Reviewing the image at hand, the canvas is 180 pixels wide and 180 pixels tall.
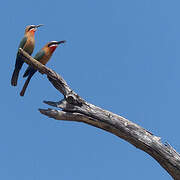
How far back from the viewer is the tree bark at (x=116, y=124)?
6406 mm

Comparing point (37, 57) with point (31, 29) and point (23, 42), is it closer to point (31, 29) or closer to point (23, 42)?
point (23, 42)

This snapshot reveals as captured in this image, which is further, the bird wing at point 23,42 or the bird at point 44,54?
the bird wing at point 23,42

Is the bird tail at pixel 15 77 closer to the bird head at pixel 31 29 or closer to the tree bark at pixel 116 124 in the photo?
the bird head at pixel 31 29

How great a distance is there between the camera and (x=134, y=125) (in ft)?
21.5

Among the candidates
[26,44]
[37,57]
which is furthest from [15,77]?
[26,44]

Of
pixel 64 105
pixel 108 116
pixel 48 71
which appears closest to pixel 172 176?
pixel 108 116

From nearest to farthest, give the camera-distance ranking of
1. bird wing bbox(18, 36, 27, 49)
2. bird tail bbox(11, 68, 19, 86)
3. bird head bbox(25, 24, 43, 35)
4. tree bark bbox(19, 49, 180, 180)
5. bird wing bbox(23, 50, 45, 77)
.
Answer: tree bark bbox(19, 49, 180, 180) → bird tail bbox(11, 68, 19, 86) → bird wing bbox(23, 50, 45, 77) → bird wing bbox(18, 36, 27, 49) → bird head bbox(25, 24, 43, 35)

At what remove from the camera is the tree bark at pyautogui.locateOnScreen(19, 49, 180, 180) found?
252 inches

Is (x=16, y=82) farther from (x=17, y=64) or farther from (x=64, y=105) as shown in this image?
(x=64, y=105)

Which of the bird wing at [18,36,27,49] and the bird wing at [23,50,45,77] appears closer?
the bird wing at [23,50,45,77]

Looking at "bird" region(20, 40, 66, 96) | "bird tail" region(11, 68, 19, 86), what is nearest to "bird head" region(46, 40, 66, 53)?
"bird" region(20, 40, 66, 96)

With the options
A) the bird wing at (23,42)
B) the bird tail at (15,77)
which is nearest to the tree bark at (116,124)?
the bird tail at (15,77)

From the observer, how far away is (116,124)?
6527mm

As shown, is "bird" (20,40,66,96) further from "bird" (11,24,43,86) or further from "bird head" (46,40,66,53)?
"bird" (11,24,43,86)
